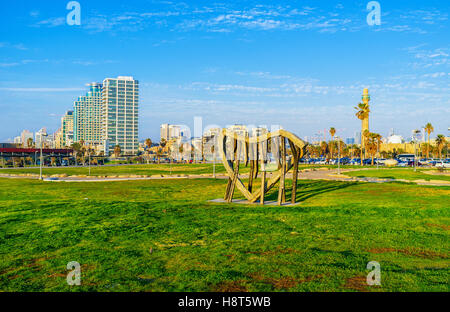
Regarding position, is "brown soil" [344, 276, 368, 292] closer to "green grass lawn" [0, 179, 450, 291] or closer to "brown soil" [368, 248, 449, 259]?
"green grass lawn" [0, 179, 450, 291]

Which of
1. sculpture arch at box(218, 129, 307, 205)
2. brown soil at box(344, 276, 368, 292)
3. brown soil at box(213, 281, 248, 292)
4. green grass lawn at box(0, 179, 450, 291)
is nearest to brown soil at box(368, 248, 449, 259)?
green grass lawn at box(0, 179, 450, 291)

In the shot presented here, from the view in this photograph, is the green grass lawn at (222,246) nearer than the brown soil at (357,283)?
No

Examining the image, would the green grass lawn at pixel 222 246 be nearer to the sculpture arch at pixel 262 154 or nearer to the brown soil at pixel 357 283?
the brown soil at pixel 357 283

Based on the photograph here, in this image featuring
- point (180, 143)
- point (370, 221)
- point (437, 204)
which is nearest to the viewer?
point (370, 221)

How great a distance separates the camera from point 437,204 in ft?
59.5

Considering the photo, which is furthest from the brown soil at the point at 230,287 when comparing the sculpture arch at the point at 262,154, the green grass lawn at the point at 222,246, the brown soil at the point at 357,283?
the sculpture arch at the point at 262,154

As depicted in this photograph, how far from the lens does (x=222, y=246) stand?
35.0 feet

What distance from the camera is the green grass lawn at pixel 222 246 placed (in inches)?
299

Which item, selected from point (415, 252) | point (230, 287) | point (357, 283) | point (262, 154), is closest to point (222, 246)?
point (230, 287)

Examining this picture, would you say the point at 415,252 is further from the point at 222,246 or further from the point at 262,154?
the point at 262,154
